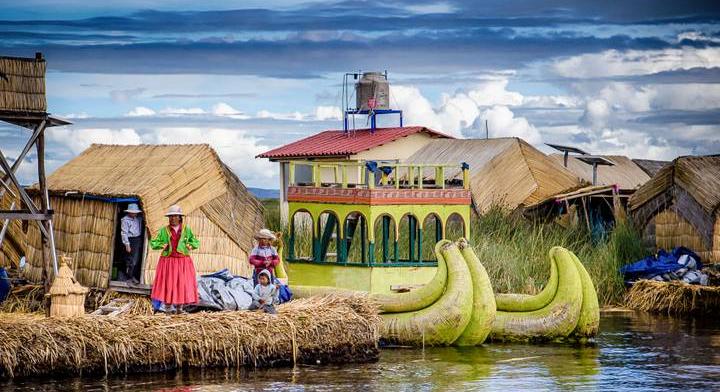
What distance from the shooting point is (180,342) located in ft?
57.4

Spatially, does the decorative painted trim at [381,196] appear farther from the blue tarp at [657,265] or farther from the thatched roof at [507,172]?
the thatched roof at [507,172]

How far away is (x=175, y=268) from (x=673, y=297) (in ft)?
35.9

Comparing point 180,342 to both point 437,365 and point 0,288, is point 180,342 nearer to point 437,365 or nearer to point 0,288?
point 437,365

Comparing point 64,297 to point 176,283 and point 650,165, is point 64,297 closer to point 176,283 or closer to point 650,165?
point 176,283

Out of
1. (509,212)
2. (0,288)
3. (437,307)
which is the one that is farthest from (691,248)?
(0,288)

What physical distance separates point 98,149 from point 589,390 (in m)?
11.8

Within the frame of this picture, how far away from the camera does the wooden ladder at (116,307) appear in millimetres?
18444

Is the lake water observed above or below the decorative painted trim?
below

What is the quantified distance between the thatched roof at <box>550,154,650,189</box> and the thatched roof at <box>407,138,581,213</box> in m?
2.34

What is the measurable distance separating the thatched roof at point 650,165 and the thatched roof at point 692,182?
987cm

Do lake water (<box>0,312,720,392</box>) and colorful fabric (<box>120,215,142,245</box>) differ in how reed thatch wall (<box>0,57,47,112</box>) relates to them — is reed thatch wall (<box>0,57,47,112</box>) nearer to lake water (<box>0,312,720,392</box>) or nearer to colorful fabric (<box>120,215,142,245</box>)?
colorful fabric (<box>120,215,142,245</box>)

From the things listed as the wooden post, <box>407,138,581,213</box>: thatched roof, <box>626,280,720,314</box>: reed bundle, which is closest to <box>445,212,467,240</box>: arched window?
<box>407,138,581,213</box>: thatched roof

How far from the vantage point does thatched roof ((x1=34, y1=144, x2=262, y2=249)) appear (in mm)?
22203

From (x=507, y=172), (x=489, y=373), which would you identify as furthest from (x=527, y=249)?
(x=489, y=373)
